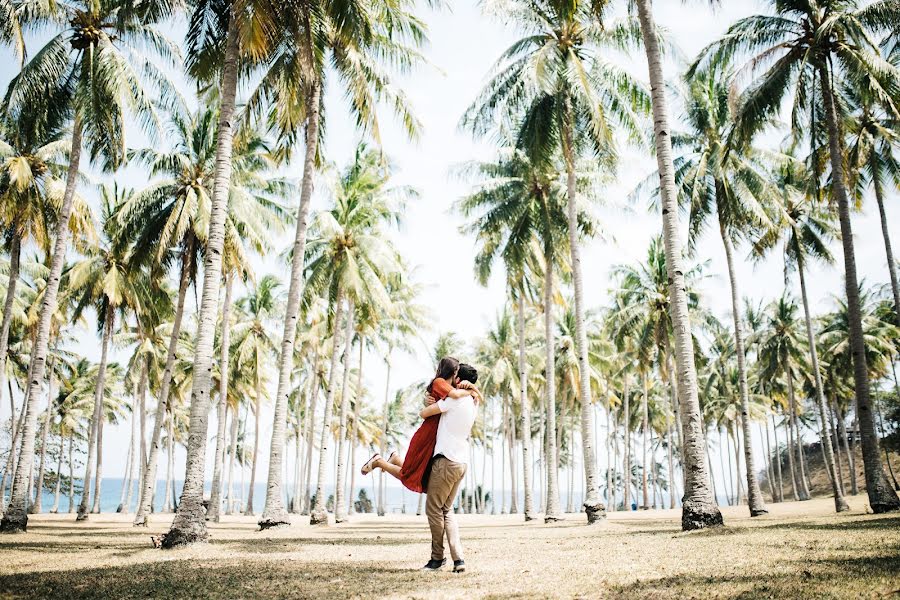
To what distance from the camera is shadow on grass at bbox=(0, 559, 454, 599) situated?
4.93 metres

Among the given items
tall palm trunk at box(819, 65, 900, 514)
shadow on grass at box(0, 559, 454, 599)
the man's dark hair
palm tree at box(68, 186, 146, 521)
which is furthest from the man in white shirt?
palm tree at box(68, 186, 146, 521)

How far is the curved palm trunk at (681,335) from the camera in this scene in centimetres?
988

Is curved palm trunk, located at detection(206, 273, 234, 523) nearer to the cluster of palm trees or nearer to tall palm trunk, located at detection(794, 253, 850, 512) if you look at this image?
the cluster of palm trees

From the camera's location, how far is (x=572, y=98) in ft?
58.7

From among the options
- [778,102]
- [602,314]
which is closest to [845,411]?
[602,314]

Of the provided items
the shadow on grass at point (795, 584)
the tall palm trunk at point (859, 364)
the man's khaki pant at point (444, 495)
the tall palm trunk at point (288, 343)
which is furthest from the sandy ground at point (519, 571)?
the tall palm trunk at point (288, 343)

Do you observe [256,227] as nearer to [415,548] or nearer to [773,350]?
[415,548]

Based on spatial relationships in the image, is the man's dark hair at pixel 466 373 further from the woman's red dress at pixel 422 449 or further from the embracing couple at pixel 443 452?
the woman's red dress at pixel 422 449

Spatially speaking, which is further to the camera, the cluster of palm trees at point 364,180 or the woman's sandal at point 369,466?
the cluster of palm trees at point 364,180

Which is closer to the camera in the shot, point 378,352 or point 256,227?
point 256,227

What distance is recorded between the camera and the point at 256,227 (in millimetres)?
20500

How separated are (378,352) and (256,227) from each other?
607 inches

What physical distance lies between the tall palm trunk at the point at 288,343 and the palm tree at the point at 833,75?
35.5 ft

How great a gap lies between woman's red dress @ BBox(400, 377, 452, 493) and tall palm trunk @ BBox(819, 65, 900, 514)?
33.8 feet
